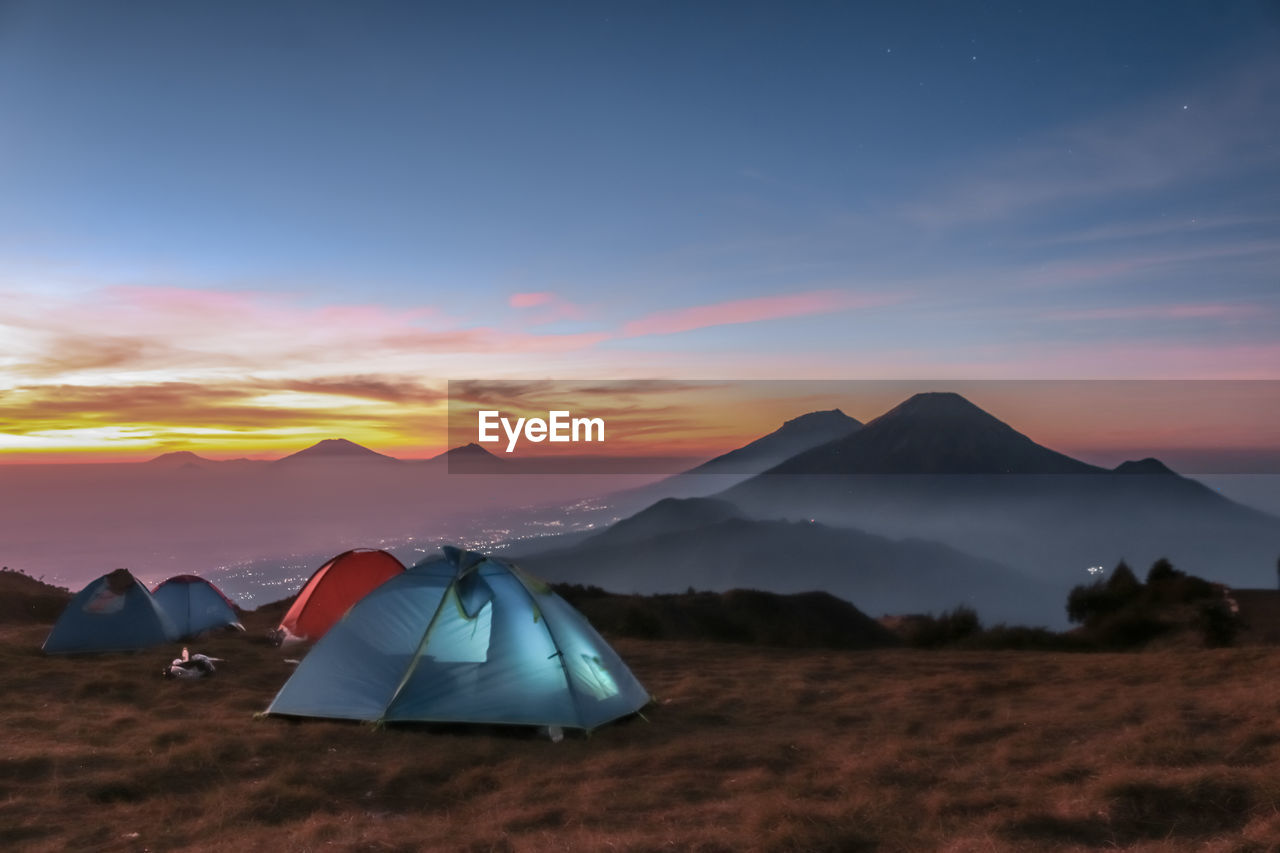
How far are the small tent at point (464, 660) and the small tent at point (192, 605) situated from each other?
30.7ft

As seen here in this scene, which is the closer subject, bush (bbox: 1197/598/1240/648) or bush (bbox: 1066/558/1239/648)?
bush (bbox: 1197/598/1240/648)

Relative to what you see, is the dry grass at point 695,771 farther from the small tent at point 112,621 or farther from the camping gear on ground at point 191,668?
the small tent at point 112,621

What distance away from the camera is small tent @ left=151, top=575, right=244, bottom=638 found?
18.6m

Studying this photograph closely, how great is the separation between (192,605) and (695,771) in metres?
15.0

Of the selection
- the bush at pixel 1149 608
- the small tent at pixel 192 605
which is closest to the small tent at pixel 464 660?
the small tent at pixel 192 605

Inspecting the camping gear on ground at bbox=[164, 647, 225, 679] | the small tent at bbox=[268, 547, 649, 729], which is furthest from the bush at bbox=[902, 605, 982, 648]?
the camping gear on ground at bbox=[164, 647, 225, 679]

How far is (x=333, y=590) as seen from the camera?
59.3 feet

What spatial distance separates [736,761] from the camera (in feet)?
29.6

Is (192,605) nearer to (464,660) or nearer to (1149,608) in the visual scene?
(464,660)

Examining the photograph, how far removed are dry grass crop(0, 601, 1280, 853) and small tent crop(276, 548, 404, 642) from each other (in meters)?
3.82

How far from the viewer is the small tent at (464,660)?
10258 mm

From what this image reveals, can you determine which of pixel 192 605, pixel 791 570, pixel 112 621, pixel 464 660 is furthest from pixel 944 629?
pixel 791 570

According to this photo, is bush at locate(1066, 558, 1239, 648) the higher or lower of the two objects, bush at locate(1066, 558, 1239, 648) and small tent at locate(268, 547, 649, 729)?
the lower

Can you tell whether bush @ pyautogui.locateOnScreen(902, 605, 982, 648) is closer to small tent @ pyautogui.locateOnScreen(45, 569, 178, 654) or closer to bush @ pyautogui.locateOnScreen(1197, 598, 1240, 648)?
bush @ pyautogui.locateOnScreen(1197, 598, 1240, 648)
